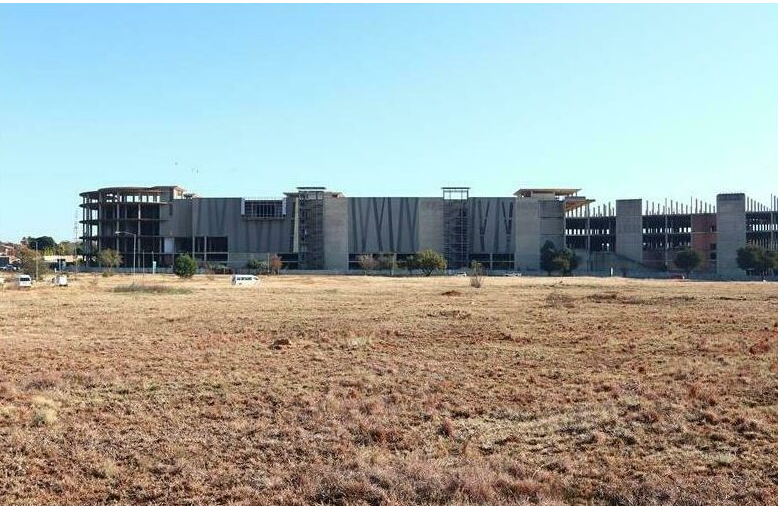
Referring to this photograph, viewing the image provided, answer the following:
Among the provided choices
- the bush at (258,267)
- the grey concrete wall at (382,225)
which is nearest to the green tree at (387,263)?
the grey concrete wall at (382,225)

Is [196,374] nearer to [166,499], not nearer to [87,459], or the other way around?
[87,459]

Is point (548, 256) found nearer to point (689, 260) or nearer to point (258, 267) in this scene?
point (689, 260)

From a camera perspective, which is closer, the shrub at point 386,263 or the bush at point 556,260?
the bush at point 556,260

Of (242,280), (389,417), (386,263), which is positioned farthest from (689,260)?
(389,417)

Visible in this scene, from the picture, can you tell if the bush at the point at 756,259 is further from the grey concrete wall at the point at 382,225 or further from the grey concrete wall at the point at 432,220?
the grey concrete wall at the point at 382,225

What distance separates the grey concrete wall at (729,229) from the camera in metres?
128

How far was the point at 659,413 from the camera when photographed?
12.7 m

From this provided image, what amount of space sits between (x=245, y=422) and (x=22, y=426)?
3.93 meters

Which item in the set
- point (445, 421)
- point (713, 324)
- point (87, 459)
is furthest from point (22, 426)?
point (713, 324)

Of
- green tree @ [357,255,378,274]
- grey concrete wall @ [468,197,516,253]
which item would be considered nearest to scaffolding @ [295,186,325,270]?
green tree @ [357,255,378,274]

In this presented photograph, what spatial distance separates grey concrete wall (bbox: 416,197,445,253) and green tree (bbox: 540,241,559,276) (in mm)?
20300

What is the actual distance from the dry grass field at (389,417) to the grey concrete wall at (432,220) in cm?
11341

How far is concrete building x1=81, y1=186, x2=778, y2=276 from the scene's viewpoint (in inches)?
5448

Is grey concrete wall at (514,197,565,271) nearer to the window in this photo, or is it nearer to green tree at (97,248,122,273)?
the window
